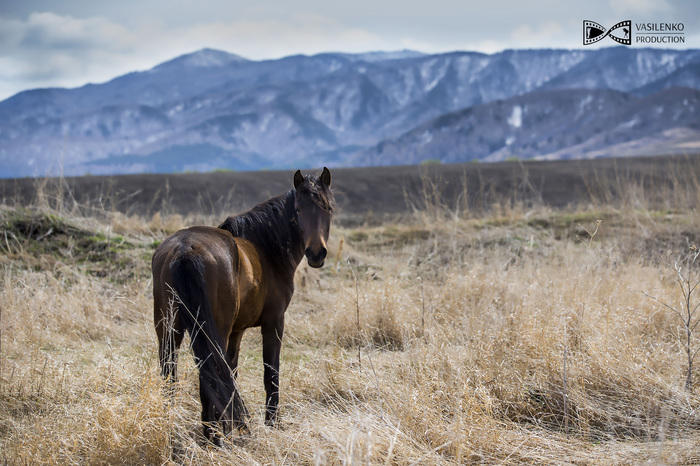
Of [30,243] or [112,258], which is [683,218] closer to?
[112,258]

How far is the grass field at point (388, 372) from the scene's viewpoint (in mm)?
3318

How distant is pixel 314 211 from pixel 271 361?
1098mm

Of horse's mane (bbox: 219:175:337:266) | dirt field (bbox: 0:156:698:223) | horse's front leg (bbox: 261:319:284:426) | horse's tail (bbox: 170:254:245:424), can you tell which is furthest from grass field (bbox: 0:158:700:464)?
dirt field (bbox: 0:156:698:223)

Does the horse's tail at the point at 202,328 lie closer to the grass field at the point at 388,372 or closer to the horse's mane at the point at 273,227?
the grass field at the point at 388,372

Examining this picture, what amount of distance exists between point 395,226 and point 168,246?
9.01m

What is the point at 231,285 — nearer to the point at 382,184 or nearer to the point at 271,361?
the point at 271,361

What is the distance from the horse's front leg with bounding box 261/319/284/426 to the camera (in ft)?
14.0

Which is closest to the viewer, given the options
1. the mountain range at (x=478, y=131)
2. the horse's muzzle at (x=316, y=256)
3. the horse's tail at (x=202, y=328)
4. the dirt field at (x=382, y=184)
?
the horse's tail at (x=202, y=328)

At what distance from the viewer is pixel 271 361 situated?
425 cm

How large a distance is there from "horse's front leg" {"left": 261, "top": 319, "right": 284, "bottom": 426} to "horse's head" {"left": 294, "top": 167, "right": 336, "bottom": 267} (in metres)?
0.60

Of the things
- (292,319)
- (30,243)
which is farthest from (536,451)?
(30,243)

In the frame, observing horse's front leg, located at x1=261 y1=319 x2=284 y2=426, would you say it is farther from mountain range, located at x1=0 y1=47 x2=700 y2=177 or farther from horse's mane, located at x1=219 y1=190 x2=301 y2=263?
mountain range, located at x1=0 y1=47 x2=700 y2=177

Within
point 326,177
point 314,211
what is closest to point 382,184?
point 326,177

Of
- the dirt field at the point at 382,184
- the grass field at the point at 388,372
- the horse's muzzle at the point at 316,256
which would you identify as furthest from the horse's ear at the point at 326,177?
the dirt field at the point at 382,184
